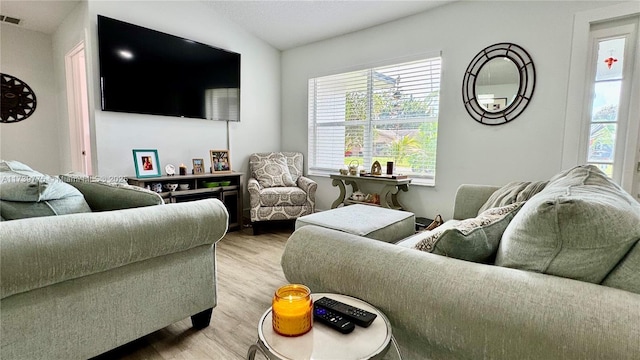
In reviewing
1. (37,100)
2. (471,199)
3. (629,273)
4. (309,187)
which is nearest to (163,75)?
(309,187)

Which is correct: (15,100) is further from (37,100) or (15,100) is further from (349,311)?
(349,311)

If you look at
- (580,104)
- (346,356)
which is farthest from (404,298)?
(580,104)

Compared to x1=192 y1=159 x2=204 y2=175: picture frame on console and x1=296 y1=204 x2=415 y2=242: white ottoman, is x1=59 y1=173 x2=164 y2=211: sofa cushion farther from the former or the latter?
x1=192 y1=159 x2=204 y2=175: picture frame on console

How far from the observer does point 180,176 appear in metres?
3.19

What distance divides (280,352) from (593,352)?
0.64m

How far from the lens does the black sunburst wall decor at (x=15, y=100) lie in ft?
12.7

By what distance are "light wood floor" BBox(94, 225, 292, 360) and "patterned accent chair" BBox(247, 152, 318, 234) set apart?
56 cm

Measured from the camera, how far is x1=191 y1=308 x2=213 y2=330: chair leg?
1.68 m

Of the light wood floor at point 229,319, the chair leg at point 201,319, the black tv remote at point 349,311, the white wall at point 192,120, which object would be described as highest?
the white wall at point 192,120

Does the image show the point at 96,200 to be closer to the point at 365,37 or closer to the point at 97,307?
the point at 97,307

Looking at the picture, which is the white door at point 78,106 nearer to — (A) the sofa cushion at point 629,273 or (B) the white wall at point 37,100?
(B) the white wall at point 37,100

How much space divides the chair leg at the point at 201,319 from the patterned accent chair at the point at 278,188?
1777mm

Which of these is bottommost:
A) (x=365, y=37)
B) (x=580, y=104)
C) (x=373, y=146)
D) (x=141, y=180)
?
Answer: (x=141, y=180)

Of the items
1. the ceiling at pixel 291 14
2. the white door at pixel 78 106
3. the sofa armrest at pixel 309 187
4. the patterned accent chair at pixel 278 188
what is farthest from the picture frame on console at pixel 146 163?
the ceiling at pixel 291 14
